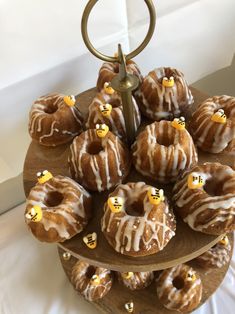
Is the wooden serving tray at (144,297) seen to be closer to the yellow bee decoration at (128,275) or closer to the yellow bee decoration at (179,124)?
the yellow bee decoration at (128,275)

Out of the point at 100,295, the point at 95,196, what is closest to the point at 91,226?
the point at 95,196

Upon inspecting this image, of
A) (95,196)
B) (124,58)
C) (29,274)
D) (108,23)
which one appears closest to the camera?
(124,58)

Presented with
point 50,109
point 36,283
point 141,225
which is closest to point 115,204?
point 141,225

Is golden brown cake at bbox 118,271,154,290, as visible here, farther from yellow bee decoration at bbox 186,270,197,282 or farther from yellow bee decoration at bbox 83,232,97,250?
yellow bee decoration at bbox 83,232,97,250

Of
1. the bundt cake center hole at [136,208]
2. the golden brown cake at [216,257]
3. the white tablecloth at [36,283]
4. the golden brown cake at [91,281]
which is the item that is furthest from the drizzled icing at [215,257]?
the bundt cake center hole at [136,208]

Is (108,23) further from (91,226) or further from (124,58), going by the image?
(91,226)

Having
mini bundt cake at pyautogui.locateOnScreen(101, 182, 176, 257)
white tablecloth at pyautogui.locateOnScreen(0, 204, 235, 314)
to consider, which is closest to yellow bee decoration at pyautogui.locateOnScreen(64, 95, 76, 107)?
mini bundt cake at pyautogui.locateOnScreen(101, 182, 176, 257)

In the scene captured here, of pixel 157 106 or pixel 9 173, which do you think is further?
pixel 9 173
